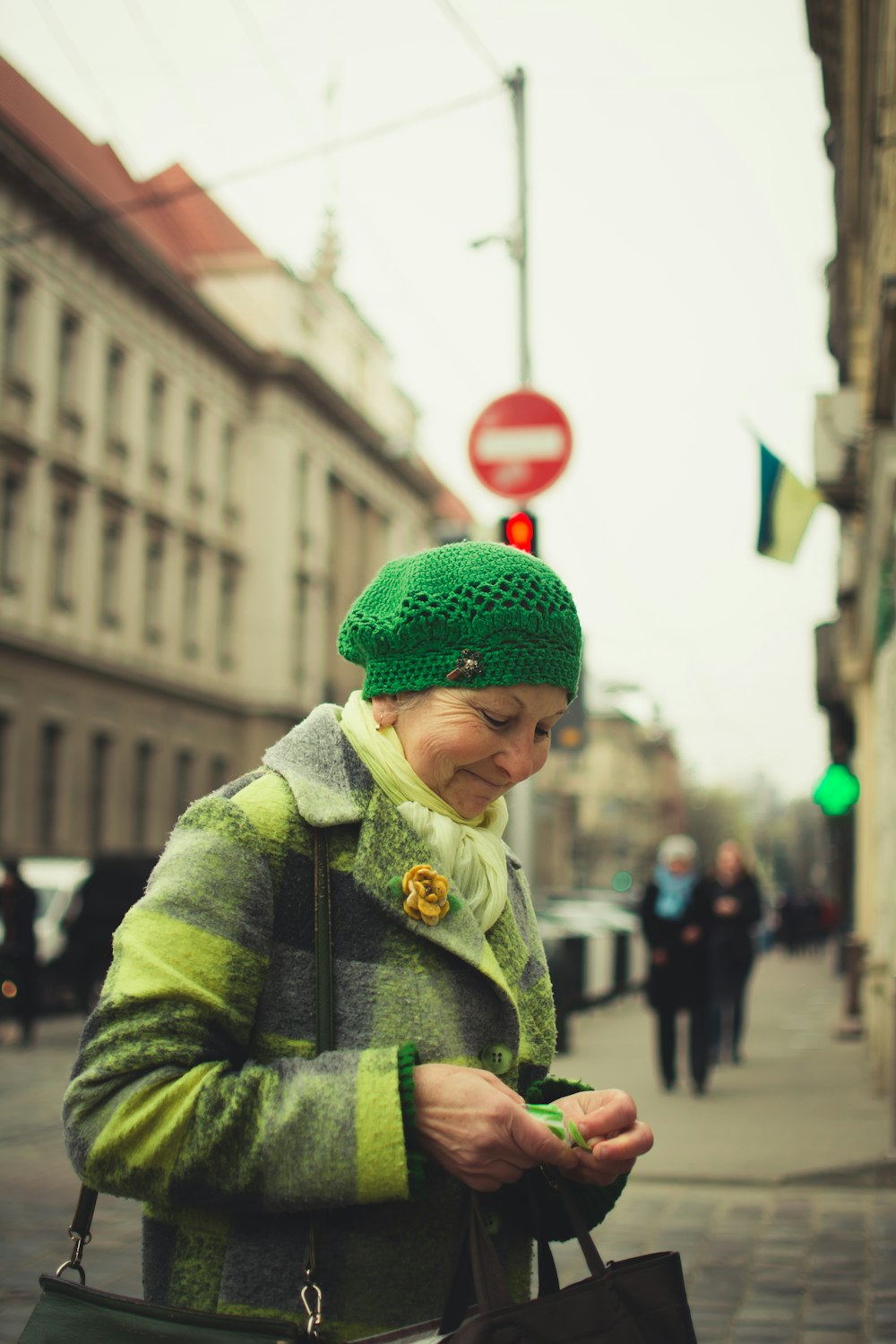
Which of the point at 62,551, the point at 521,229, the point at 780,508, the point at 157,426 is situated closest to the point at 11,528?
the point at 62,551

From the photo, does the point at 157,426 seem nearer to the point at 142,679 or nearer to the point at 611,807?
the point at 142,679

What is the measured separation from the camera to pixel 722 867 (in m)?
15.1

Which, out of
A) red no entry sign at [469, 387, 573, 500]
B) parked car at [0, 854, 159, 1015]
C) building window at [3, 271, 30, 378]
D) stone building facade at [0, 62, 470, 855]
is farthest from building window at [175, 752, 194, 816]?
red no entry sign at [469, 387, 573, 500]

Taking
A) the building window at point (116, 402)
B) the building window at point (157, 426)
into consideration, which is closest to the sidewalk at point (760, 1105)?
the building window at point (116, 402)

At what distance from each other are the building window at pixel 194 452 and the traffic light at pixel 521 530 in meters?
35.9

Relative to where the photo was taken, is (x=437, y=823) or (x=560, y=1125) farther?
(x=437, y=823)

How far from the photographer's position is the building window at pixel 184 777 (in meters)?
41.8

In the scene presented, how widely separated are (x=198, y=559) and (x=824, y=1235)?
37522 millimetres

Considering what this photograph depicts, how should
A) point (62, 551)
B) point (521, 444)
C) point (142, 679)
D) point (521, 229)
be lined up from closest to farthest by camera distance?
point (521, 444)
point (521, 229)
point (62, 551)
point (142, 679)

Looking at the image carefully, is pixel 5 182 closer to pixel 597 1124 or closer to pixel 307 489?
pixel 307 489

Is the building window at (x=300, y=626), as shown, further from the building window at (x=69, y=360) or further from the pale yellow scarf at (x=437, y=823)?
the pale yellow scarf at (x=437, y=823)

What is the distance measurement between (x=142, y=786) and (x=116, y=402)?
9.24m

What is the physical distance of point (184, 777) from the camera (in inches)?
1674

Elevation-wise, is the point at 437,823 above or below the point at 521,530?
below
